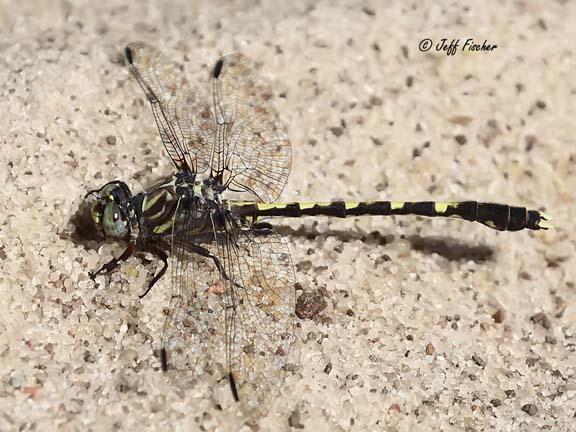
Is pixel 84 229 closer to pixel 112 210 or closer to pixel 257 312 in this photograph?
pixel 112 210

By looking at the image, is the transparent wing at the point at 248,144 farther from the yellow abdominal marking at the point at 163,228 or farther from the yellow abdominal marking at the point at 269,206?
the yellow abdominal marking at the point at 163,228

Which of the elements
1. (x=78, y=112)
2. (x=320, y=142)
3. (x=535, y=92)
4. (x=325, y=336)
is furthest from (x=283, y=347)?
(x=535, y=92)

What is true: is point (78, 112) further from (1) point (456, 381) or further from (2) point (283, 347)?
(1) point (456, 381)

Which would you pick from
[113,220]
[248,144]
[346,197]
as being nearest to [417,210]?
[346,197]

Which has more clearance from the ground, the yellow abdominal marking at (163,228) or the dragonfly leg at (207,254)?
the yellow abdominal marking at (163,228)

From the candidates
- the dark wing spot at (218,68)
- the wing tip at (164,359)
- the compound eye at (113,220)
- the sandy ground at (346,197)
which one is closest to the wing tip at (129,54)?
→ the sandy ground at (346,197)

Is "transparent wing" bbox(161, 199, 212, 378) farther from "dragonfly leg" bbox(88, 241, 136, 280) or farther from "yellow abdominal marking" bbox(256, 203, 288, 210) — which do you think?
"yellow abdominal marking" bbox(256, 203, 288, 210)
